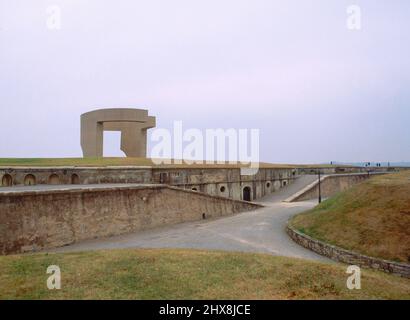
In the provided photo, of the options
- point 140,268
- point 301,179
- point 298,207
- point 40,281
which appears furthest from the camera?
point 301,179

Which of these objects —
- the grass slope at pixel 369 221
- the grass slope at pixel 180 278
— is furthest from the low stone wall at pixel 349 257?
the grass slope at pixel 180 278

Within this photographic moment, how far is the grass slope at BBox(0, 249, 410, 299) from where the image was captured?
7008 mm

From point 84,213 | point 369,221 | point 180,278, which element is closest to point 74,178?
point 84,213

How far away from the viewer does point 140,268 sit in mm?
8562

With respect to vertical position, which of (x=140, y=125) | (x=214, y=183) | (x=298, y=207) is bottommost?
(x=298, y=207)

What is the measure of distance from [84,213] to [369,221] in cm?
1194

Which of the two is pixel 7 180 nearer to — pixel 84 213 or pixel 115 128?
pixel 84 213

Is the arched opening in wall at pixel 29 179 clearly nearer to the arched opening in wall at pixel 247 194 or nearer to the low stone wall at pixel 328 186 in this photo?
the arched opening in wall at pixel 247 194

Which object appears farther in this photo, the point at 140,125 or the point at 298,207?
the point at 140,125

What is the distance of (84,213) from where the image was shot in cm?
1534

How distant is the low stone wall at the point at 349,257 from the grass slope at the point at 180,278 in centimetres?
272
